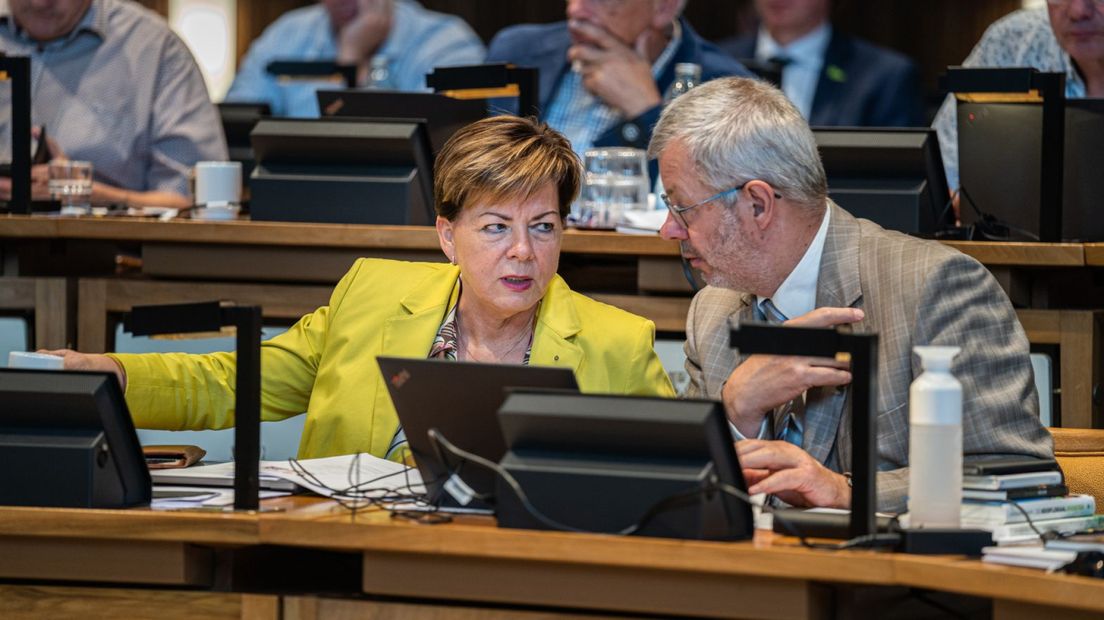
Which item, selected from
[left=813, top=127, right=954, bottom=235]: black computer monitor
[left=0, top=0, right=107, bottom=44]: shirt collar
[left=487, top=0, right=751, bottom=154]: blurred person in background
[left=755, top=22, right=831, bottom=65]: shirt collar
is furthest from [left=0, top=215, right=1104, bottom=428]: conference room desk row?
[left=755, top=22, right=831, bottom=65]: shirt collar

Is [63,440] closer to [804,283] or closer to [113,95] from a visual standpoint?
[804,283]

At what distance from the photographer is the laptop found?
193 cm

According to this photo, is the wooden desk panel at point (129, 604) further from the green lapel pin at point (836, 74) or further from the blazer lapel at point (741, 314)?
the green lapel pin at point (836, 74)

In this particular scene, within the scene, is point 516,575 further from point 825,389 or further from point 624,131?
point 624,131

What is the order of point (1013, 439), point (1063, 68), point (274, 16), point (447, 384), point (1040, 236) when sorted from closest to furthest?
point (447, 384) → point (1013, 439) → point (1040, 236) → point (1063, 68) → point (274, 16)

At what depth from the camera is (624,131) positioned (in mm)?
4012

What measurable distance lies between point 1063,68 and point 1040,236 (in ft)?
3.53

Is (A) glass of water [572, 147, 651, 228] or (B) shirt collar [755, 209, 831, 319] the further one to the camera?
(A) glass of water [572, 147, 651, 228]

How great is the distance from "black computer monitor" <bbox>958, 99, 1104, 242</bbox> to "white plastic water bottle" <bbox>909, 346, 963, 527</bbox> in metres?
1.28

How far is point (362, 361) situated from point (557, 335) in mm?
316

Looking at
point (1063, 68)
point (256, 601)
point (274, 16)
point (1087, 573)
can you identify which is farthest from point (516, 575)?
point (274, 16)

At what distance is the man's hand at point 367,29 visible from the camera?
5797 millimetres

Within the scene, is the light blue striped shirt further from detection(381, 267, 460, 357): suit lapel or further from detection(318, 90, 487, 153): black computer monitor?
detection(381, 267, 460, 357): suit lapel

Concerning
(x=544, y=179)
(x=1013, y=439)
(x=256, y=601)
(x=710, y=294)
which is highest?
(x=544, y=179)
